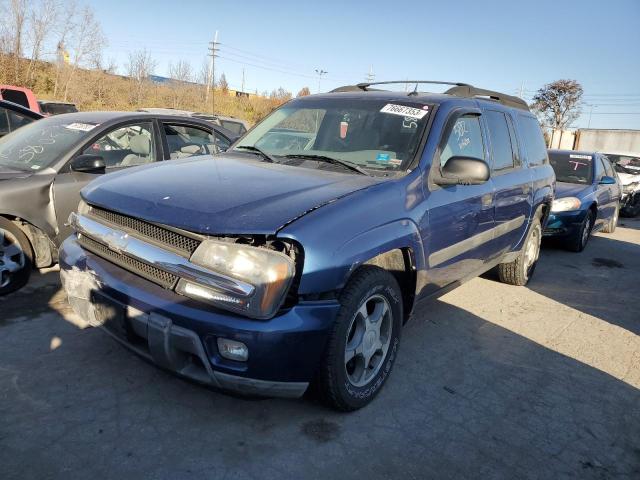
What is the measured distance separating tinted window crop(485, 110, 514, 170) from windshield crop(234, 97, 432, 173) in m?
1.00

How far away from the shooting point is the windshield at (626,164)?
14.6m

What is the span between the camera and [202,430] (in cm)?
262

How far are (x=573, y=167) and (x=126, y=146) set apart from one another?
294 inches

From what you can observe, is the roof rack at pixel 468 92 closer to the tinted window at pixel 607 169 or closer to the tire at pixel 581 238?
the tire at pixel 581 238

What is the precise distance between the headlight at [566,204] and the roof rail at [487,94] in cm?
275

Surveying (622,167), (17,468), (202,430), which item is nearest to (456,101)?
(202,430)

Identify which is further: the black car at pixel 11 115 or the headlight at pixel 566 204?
the headlight at pixel 566 204

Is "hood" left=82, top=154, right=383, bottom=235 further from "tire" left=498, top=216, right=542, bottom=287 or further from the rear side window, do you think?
"tire" left=498, top=216, right=542, bottom=287

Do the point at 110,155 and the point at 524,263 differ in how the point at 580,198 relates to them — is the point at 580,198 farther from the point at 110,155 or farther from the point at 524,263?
the point at 110,155

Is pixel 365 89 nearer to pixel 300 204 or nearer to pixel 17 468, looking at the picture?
pixel 300 204

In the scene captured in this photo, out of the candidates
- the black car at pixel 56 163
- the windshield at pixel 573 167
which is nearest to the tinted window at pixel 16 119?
the black car at pixel 56 163

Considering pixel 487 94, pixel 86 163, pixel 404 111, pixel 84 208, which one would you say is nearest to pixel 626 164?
pixel 487 94

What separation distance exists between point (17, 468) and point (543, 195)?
5.09 m

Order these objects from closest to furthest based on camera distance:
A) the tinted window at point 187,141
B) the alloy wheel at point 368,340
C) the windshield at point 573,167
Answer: the alloy wheel at point 368,340, the tinted window at point 187,141, the windshield at point 573,167
